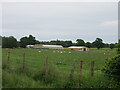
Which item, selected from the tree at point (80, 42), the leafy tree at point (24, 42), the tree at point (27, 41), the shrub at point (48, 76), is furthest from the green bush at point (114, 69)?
the tree at point (80, 42)

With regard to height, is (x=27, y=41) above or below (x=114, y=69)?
above

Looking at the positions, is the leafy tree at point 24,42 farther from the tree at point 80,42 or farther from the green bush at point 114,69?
the green bush at point 114,69

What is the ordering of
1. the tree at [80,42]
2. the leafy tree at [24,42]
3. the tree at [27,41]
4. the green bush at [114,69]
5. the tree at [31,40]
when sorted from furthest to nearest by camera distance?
the tree at [80,42] < the tree at [31,40] < the tree at [27,41] < the leafy tree at [24,42] < the green bush at [114,69]

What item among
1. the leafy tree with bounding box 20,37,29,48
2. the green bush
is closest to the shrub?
the green bush

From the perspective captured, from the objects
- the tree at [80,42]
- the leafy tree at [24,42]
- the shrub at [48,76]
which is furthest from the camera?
the tree at [80,42]

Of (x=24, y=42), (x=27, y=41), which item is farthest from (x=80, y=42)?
(x=24, y=42)

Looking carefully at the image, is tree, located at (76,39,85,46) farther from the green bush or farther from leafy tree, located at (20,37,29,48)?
the green bush

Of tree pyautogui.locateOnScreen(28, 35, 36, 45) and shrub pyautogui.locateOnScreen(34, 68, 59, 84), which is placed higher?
tree pyautogui.locateOnScreen(28, 35, 36, 45)

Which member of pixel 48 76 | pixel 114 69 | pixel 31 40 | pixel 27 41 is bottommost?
pixel 48 76

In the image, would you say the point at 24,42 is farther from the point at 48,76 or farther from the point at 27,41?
the point at 48,76

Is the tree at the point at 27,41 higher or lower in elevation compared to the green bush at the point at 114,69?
higher

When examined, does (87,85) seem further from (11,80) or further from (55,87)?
(11,80)

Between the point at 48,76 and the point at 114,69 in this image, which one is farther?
the point at 114,69

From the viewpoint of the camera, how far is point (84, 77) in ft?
32.0
